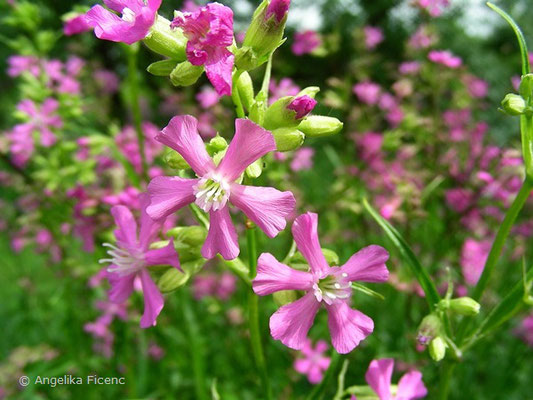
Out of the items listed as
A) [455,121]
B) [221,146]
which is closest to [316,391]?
[221,146]

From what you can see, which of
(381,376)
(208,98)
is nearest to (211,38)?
(381,376)

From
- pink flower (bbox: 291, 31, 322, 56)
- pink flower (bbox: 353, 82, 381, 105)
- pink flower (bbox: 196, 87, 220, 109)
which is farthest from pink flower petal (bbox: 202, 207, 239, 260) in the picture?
pink flower (bbox: 353, 82, 381, 105)

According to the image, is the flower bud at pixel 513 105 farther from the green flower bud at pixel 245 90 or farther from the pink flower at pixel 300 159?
the pink flower at pixel 300 159

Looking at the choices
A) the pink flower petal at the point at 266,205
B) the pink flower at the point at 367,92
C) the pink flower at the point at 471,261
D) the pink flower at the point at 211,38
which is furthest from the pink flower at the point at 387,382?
the pink flower at the point at 367,92

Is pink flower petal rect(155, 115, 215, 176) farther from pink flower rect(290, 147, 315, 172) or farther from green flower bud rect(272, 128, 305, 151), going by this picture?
pink flower rect(290, 147, 315, 172)

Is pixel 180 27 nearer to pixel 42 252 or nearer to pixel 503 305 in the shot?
pixel 503 305

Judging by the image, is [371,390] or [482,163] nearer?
[371,390]
